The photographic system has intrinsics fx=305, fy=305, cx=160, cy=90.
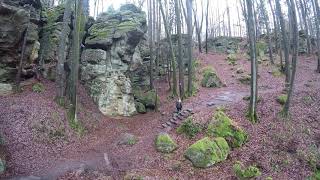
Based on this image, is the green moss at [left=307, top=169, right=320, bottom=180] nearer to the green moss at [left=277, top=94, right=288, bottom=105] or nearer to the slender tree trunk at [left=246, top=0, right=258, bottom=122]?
the slender tree trunk at [left=246, top=0, right=258, bottom=122]

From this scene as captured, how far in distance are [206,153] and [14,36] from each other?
13.6 meters

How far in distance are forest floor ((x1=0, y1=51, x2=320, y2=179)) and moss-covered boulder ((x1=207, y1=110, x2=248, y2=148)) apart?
1.25ft

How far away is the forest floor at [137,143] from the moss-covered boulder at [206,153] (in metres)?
0.27

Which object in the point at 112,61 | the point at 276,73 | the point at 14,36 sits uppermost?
the point at 14,36

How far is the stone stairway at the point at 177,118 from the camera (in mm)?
17562

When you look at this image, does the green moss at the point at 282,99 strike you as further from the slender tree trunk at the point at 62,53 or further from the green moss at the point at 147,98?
the slender tree trunk at the point at 62,53

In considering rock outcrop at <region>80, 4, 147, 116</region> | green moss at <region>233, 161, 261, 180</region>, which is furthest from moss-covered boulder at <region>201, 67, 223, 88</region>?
green moss at <region>233, 161, 261, 180</region>

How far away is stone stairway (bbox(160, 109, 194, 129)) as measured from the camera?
57.6ft

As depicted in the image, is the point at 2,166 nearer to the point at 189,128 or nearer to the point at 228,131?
the point at 189,128

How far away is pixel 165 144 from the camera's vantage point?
47.3 feet

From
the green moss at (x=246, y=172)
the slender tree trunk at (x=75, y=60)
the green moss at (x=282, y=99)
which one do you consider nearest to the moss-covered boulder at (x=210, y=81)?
the green moss at (x=282, y=99)

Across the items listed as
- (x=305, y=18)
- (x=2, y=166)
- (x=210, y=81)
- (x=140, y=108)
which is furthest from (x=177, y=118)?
(x=305, y=18)

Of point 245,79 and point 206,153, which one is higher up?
point 245,79

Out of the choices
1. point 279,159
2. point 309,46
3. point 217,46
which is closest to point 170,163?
point 279,159
